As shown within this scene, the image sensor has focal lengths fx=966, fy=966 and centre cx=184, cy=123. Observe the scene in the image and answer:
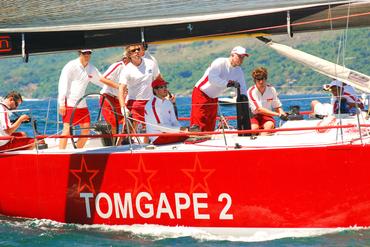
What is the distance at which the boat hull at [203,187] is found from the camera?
363 inches

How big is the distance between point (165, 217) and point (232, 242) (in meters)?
0.89

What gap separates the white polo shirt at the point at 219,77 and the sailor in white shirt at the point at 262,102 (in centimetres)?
23

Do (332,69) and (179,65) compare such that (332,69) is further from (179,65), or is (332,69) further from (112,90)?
(179,65)

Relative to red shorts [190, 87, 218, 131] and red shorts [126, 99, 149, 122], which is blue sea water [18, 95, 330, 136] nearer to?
red shorts [190, 87, 218, 131]

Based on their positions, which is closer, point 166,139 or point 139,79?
point 166,139

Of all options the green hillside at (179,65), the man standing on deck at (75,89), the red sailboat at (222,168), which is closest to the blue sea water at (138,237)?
the red sailboat at (222,168)

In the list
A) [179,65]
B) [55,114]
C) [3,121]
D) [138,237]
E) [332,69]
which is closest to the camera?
[332,69]

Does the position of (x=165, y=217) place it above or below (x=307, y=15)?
below

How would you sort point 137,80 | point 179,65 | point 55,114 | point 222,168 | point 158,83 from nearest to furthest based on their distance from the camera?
point 222,168 → point 158,83 → point 137,80 → point 55,114 → point 179,65

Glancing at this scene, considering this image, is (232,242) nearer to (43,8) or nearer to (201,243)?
(201,243)

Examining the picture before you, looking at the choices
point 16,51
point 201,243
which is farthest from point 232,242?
point 16,51

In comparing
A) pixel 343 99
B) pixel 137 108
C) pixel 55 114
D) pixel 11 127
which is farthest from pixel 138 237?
pixel 55 114

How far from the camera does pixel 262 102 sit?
427 inches

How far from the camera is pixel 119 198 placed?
33.6 ft
